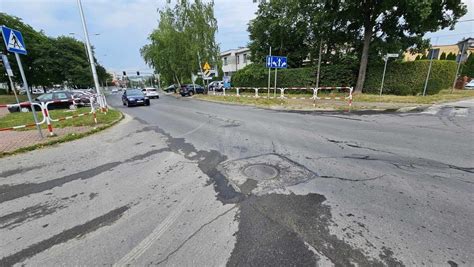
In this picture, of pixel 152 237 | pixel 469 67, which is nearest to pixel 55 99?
pixel 152 237

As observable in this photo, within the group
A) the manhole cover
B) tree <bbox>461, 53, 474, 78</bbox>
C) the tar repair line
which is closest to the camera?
the tar repair line

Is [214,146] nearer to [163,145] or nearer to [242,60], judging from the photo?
[163,145]

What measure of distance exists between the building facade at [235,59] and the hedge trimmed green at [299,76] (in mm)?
17345

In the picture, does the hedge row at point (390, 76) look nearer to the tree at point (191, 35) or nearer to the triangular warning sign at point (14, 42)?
the tree at point (191, 35)

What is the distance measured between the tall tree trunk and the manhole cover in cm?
1792

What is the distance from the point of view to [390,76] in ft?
60.7

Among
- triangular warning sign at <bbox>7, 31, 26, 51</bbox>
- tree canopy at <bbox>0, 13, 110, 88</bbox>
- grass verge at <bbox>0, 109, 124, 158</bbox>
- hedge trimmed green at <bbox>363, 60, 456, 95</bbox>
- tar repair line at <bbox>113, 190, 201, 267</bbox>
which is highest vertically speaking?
tree canopy at <bbox>0, 13, 110, 88</bbox>

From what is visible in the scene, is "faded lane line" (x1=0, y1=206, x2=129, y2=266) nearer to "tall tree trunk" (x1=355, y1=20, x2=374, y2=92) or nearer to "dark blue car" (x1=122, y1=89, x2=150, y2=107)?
"dark blue car" (x1=122, y1=89, x2=150, y2=107)

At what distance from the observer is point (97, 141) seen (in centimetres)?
749

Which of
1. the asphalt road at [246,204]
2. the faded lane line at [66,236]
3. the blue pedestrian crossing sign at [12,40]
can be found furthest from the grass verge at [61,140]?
the faded lane line at [66,236]

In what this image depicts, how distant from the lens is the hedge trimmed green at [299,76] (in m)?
20.8

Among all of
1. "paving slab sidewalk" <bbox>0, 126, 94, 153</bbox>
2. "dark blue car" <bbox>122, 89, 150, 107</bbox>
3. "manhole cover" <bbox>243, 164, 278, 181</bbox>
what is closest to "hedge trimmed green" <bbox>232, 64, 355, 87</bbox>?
"dark blue car" <bbox>122, 89, 150, 107</bbox>

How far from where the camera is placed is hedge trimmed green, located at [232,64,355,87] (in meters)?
20.8

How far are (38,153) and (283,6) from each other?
24384mm
